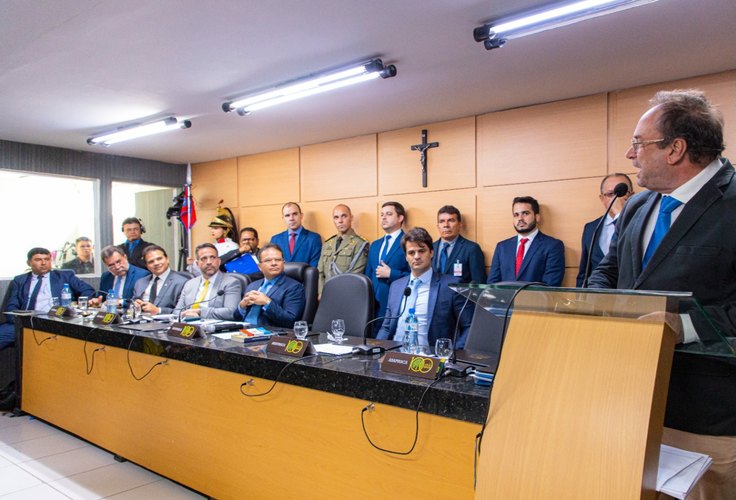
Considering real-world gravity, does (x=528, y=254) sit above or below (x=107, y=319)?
above

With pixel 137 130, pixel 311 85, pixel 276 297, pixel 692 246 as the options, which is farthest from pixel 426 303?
pixel 137 130

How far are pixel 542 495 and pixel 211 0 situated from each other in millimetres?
2360

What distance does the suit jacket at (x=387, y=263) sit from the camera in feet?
14.4

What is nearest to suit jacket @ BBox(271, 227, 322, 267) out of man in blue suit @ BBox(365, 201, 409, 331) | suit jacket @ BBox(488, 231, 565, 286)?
man in blue suit @ BBox(365, 201, 409, 331)

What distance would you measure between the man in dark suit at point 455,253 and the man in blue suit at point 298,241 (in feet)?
4.71

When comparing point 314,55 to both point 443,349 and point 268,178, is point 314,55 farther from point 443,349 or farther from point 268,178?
point 268,178

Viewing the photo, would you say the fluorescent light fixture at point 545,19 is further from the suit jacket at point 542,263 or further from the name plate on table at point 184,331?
the name plate on table at point 184,331

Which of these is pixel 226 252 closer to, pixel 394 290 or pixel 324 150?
pixel 324 150

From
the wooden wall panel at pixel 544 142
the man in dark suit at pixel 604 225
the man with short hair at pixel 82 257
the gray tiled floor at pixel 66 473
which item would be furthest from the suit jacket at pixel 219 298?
the man with short hair at pixel 82 257

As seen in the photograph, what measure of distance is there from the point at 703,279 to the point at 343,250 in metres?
3.80

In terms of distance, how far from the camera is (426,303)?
9.93 ft

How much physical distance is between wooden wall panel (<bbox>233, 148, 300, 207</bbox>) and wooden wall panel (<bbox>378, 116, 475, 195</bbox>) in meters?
1.18

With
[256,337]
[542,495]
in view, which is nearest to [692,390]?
[542,495]

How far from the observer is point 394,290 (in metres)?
3.19
